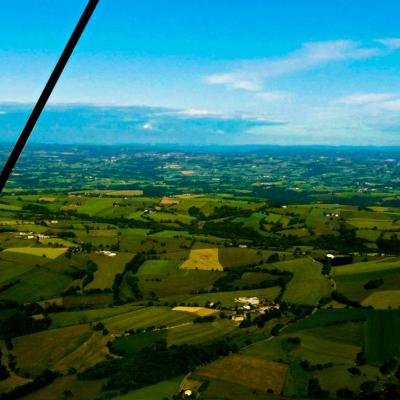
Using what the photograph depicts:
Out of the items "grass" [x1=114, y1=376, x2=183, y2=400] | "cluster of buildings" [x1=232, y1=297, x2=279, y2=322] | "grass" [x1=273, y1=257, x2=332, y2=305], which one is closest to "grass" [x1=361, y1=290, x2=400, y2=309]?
"grass" [x1=273, y1=257, x2=332, y2=305]

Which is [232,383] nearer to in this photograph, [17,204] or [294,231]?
[294,231]

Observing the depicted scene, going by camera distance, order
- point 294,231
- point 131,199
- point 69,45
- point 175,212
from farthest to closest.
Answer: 1. point 131,199
2. point 175,212
3. point 294,231
4. point 69,45

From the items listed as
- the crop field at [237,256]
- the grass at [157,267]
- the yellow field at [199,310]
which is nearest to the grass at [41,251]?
the grass at [157,267]

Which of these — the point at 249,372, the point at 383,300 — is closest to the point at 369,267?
the point at 383,300

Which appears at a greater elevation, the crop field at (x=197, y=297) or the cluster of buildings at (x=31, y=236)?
the cluster of buildings at (x=31, y=236)

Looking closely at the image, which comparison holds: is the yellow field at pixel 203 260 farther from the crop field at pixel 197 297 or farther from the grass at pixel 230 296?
the grass at pixel 230 296

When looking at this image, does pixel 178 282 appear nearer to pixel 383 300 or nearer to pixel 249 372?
pixel 383 300

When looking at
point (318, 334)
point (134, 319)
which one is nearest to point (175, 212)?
point (134, 319)
